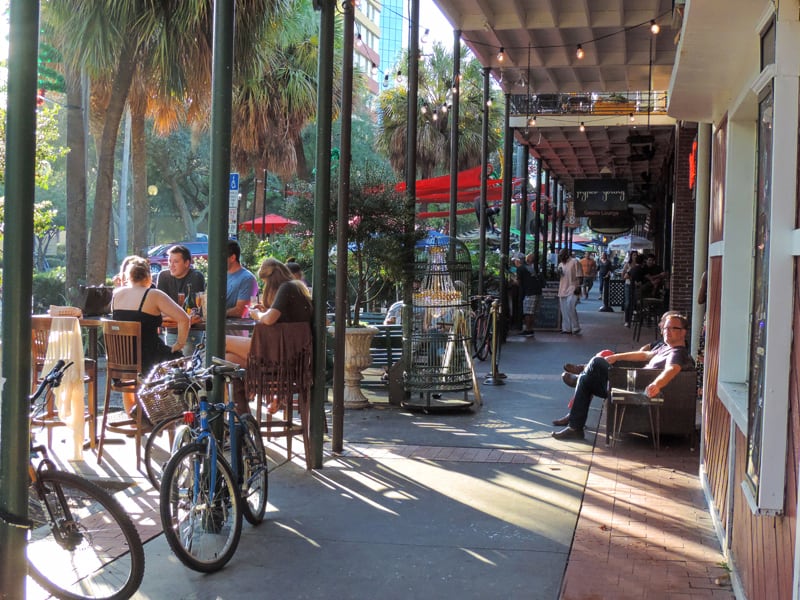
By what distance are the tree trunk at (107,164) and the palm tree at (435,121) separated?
17693 mm

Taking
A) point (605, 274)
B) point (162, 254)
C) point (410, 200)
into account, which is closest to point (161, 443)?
point (410, 200)

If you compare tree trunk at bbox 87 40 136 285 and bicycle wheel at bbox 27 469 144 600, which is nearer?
bicycle wheel at bbox 27 469 144 600

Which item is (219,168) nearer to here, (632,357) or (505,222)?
(632,357)

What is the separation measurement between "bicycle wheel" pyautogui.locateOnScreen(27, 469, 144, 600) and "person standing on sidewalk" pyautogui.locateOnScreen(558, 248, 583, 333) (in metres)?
15.3

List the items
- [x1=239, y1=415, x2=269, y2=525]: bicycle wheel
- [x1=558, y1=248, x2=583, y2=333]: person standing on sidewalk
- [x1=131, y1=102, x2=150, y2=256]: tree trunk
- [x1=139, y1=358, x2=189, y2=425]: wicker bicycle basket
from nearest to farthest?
[x1=239, y1=415, x2=269, y2=525]: bicycle wheel
[x1=139, y1=358, x2=189, y2=425]: wicker bicycle basket
[x1=131, y1=102, x2=150, y2=256]: tree trunk
[x1=558, y1=248, x2=583, y2=333]: person standing on sidewalk

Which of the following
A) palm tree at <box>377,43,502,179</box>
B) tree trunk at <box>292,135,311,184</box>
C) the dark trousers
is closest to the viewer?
the dark trousers

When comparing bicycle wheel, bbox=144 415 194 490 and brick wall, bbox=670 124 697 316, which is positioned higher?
brick wall, bbox=670 124 697 316

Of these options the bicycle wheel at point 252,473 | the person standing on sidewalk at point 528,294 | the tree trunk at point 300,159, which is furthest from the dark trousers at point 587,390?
the tree trunk at point 300,159

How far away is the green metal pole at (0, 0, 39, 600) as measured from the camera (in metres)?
3.44

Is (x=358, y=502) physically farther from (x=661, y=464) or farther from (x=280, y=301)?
(x=661, y=464)

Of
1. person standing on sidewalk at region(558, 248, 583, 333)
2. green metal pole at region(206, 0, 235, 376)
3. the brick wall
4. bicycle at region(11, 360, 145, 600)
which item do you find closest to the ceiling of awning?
the brick wall

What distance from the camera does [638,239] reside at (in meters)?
33.4

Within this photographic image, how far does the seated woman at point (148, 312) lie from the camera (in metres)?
7.62

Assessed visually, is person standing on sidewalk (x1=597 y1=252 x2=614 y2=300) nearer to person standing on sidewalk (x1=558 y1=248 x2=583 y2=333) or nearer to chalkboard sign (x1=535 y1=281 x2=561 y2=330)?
chalkboard sign (x1=535 y1=281 x2=561 y2=330)
